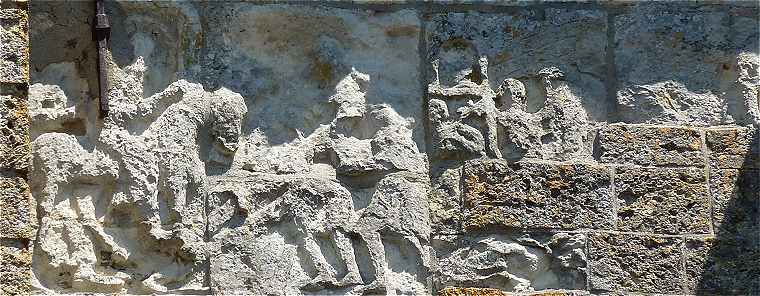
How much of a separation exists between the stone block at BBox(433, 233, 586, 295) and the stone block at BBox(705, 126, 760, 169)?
0.57 metres

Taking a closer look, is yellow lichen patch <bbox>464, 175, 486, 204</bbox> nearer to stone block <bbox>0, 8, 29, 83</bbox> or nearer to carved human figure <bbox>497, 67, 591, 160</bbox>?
carved human figure <bbox>497, 67, 591, 160</bbox>

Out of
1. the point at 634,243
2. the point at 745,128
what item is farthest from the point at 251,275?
the point at 745,128

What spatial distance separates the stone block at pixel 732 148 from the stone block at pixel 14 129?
2326mm

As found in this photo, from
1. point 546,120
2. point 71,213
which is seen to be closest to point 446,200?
point 546,120

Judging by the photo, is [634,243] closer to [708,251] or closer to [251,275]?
[708,251]

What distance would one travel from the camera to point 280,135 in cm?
653

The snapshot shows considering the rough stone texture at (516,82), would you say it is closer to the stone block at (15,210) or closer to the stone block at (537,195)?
the stone block at (537,195)

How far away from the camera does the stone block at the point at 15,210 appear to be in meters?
6.15

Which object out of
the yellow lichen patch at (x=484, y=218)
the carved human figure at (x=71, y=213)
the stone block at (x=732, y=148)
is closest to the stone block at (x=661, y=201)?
the stone block at (x=732, y=148)

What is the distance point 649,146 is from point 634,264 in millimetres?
423

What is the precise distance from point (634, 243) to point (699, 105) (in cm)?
56

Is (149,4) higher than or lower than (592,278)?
higher

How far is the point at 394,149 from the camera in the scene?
653cm

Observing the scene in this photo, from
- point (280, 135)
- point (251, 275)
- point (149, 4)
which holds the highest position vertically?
point (149, 4)
